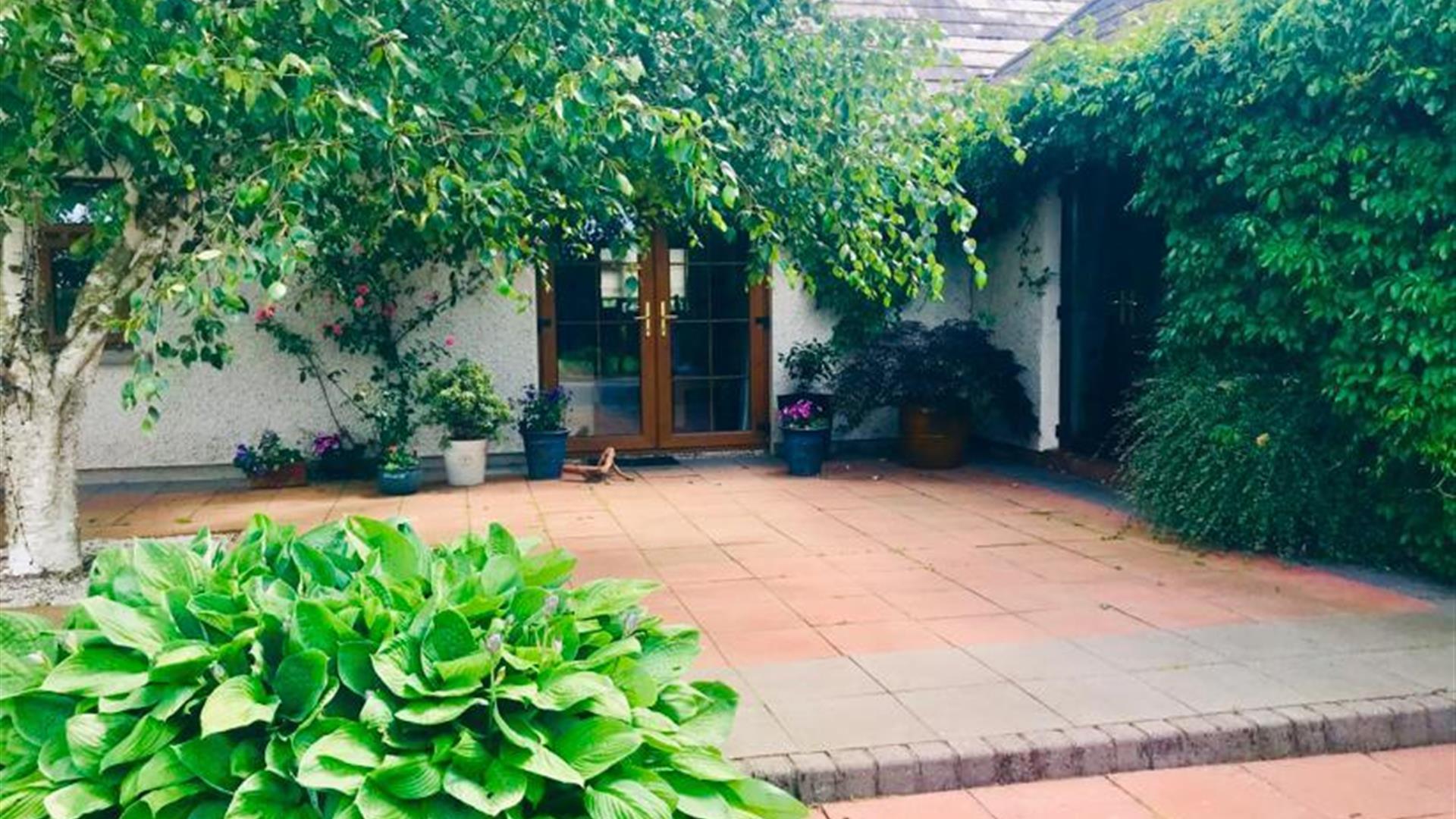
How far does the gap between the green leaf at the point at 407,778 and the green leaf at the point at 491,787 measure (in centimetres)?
3

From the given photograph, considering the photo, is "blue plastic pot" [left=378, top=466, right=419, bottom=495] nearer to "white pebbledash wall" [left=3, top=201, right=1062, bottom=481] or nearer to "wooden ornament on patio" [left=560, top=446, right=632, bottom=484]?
"white pebbledash wall" [left=3, top=201, right=1062, bottom=481]

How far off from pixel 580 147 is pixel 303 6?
2.92ft

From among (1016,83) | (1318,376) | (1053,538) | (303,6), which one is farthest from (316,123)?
(1016,83)

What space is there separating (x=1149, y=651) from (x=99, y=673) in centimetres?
311

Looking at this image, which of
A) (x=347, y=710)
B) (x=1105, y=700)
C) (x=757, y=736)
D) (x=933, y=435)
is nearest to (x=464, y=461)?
(x=933, y=435)

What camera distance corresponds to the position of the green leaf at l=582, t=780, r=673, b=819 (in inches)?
68.7

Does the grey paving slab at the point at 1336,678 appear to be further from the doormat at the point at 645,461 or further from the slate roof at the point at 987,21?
the slate roof at the point at 987,21

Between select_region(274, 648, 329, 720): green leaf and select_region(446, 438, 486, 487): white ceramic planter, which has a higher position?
select_region(274, 648, 329, 720): green leaf

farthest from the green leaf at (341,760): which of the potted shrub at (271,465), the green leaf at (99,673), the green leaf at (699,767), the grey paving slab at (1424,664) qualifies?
the potted shrub at (271,465)

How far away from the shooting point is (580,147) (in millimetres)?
3480

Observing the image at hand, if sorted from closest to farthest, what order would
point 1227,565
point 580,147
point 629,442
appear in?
point 580,147, point 1227,565, point 629,442

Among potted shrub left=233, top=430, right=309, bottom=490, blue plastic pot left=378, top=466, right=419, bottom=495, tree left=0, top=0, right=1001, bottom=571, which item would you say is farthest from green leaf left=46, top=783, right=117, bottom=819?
potted shrub left=233, top=430, right=309, bottom=490

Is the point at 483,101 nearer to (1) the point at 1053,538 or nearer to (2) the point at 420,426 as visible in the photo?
(1) the point at 1053,538

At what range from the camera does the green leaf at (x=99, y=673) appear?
1.84m
